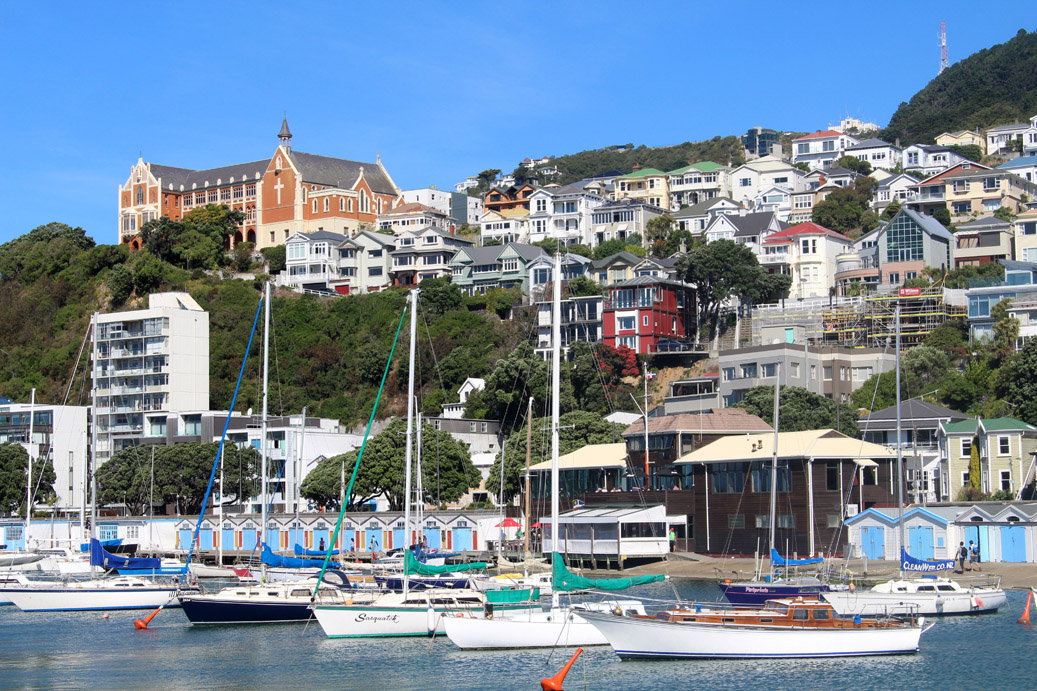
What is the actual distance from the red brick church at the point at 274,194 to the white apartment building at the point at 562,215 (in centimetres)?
2485

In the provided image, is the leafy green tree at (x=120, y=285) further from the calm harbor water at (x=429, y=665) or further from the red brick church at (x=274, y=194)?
the calm harbor water at (x=429, y=665)

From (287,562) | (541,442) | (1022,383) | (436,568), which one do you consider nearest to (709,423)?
(541,442)

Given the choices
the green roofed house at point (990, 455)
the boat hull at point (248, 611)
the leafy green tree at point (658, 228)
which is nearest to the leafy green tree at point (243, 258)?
the leafy green tree at point (658, 228)

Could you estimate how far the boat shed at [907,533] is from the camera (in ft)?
222

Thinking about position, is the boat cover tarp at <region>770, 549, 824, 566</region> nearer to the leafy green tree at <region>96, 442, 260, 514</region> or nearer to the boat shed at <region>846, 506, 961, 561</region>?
the boat shed at <region>846, 506, 961, 561</region>

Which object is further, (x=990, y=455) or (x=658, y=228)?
(x=658, y=228)

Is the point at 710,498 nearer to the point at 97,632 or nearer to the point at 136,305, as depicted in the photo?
the point at 97,632

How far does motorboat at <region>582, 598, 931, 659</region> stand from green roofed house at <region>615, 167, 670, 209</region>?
132 meters

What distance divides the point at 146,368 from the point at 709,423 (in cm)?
6700

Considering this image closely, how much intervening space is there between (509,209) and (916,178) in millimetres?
58058

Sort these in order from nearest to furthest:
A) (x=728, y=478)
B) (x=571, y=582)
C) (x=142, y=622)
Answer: (x=571, y=582) → (x=142, y=622) → (x=728, y=478)

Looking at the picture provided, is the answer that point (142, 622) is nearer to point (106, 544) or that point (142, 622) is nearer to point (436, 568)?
point (436, 568)

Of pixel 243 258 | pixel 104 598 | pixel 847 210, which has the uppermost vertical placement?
pixel 847 210

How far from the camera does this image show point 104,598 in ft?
212
